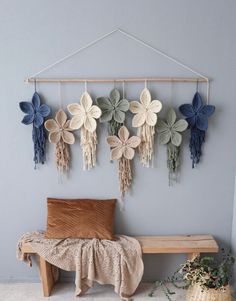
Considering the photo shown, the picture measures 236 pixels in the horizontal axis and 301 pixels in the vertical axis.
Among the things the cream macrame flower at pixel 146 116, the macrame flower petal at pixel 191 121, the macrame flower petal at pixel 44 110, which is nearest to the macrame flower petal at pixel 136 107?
the cream macrame flower at pixel 146 116

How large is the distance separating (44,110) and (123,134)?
54 cm

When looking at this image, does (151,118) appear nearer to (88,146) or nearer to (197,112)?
(197,112)

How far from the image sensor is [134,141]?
2.20 m

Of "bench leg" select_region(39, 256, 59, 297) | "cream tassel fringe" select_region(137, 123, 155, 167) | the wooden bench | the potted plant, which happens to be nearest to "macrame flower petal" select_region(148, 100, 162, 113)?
"cream tassel fringe" select_region(137, 123, 155, 167)

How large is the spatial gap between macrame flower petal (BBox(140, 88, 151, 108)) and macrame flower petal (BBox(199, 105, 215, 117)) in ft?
1.16

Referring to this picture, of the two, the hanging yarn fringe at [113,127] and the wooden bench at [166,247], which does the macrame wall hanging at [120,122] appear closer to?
the hanging yarn fringe at [113,127]

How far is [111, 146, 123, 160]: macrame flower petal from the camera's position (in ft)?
7.27

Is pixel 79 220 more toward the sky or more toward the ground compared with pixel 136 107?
more toward the ground

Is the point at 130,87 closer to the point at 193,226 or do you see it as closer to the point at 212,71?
the point at 212,71

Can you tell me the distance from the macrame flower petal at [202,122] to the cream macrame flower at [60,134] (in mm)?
827

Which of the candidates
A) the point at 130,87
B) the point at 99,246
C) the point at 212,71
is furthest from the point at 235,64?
the point at 99,246

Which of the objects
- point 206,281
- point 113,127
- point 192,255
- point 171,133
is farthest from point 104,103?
point 206,281

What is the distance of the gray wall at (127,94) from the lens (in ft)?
7.02

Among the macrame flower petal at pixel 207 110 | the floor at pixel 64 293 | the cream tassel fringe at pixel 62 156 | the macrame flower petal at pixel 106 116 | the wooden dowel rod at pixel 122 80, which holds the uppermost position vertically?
the wooden dowel rod at pixel 122 80
